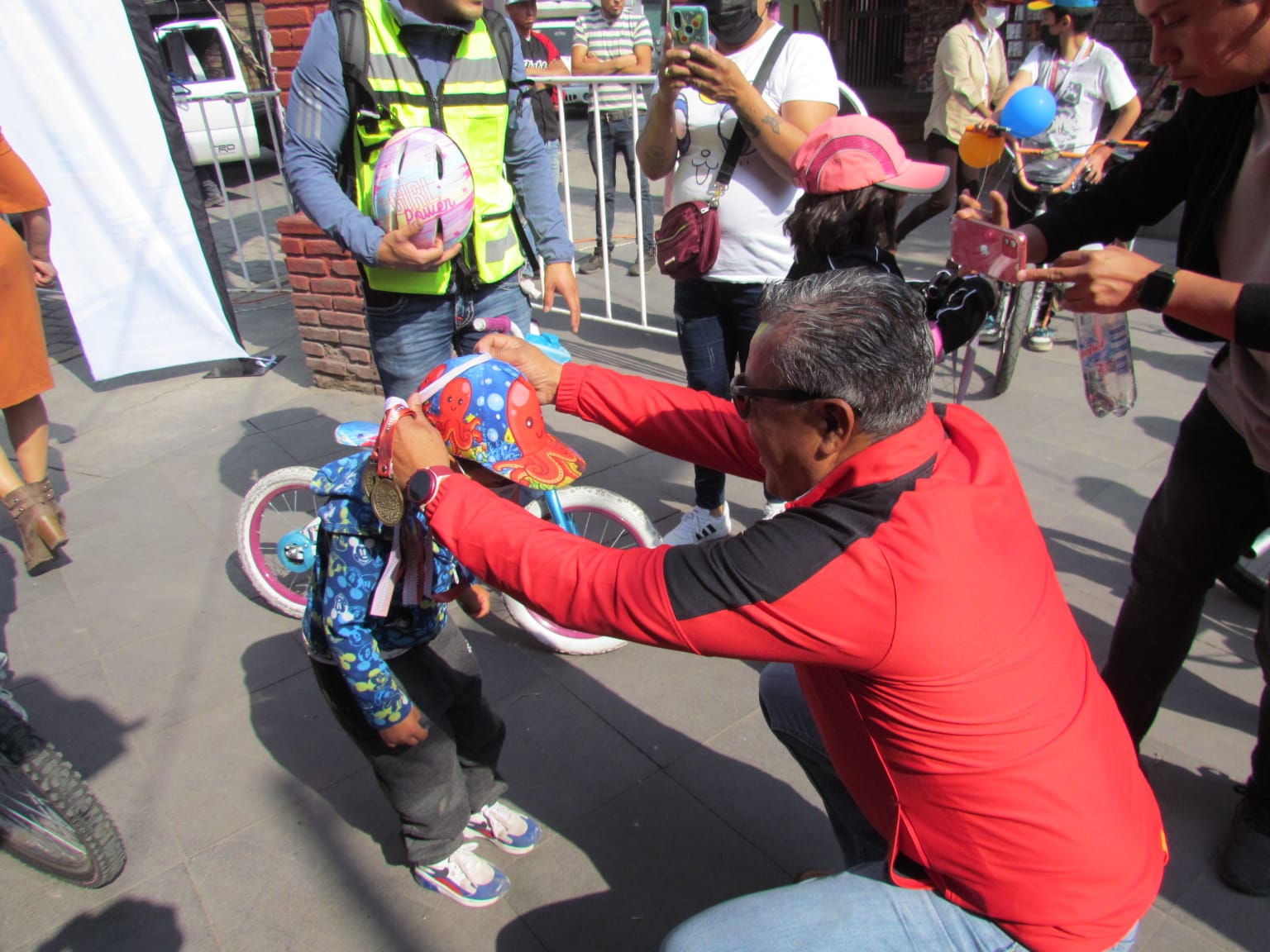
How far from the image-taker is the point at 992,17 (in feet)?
20.4

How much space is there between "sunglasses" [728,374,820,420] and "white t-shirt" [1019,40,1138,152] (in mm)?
4778

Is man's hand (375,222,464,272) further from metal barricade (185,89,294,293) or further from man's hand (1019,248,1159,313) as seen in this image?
metal barricade (185,89,294,293)

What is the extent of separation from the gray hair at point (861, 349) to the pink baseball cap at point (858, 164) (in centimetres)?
111

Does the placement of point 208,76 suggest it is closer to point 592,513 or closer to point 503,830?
point 592,513

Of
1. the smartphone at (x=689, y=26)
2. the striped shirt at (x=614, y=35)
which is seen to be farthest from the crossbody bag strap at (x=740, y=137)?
the striped shirt at (x=614, y=35)

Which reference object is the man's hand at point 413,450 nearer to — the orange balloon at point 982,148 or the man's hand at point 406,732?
the man's hand at point 406,732

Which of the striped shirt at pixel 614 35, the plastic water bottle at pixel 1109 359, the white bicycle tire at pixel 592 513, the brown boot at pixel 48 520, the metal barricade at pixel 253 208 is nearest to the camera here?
the plastic water bottle at pixel 1109 359

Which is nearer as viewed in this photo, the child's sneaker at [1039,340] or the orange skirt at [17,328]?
the orange skirt at [17,328]

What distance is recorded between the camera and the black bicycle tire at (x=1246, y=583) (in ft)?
10.3

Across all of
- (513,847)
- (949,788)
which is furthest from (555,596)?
(513,847)

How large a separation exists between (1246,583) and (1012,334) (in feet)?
6.67

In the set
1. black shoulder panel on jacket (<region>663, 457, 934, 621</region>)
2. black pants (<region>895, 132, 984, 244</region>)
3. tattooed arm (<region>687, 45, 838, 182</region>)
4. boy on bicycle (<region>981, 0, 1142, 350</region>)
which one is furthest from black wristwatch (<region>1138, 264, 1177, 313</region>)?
black pants (<region>895, 132, 984, 244</region>)

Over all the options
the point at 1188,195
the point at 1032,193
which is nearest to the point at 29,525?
the point at 1188,195

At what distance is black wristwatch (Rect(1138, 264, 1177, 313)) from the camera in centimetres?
179
